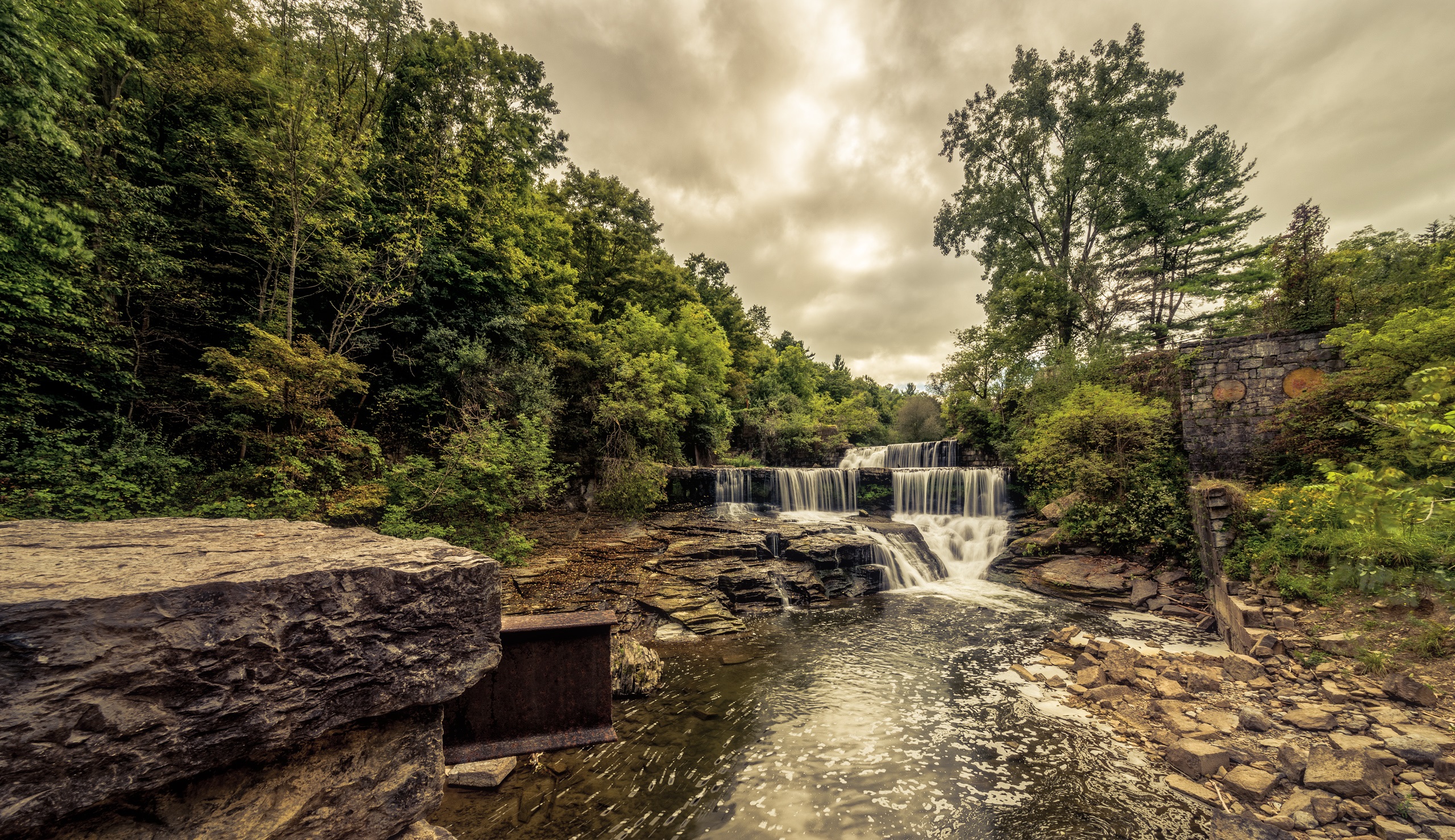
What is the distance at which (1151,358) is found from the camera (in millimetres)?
12211

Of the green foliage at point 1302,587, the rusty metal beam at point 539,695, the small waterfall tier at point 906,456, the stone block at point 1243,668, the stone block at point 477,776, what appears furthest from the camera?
the small waterfall tier at point 906,456

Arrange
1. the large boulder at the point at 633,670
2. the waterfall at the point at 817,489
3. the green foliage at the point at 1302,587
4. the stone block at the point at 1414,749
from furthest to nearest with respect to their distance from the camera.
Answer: the waterfall at the point at 817,489 < the green foliage at the point at 1302,587 < the large boulder at the point at 633,670 < the stone block at the point at 1414,749

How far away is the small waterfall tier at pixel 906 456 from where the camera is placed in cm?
1895

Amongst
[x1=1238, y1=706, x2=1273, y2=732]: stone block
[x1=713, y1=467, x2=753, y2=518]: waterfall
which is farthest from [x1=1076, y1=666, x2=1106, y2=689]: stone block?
[x1=713, y1=467, x2=753, y2=518]: waterfall

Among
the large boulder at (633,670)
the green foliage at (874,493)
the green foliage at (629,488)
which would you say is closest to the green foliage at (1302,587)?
the large boulder at (633,670)

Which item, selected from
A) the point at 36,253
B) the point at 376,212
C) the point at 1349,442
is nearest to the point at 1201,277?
the point at 1349,442

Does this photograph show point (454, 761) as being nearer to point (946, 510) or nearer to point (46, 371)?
point (46, 371)

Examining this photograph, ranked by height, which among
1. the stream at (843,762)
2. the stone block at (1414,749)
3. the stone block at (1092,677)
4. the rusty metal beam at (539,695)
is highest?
the rusty metal beam at (539,695)

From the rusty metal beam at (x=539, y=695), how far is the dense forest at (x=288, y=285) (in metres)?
5.49

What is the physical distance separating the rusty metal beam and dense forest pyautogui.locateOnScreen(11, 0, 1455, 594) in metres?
5.68

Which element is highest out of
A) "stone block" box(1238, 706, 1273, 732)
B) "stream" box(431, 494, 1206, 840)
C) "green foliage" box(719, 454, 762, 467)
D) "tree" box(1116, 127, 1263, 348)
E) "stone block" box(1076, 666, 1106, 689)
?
"tree" box(1116, 127, 1263, 348)

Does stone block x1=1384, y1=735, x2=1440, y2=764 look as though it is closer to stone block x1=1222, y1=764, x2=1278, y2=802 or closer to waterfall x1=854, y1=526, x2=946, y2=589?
stone block x1=1222, y1=764, x2=1278, y2=802

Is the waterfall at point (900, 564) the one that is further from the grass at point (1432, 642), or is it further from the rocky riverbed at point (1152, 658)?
the grass at point (1432, 642)

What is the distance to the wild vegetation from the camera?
5.82 metres
